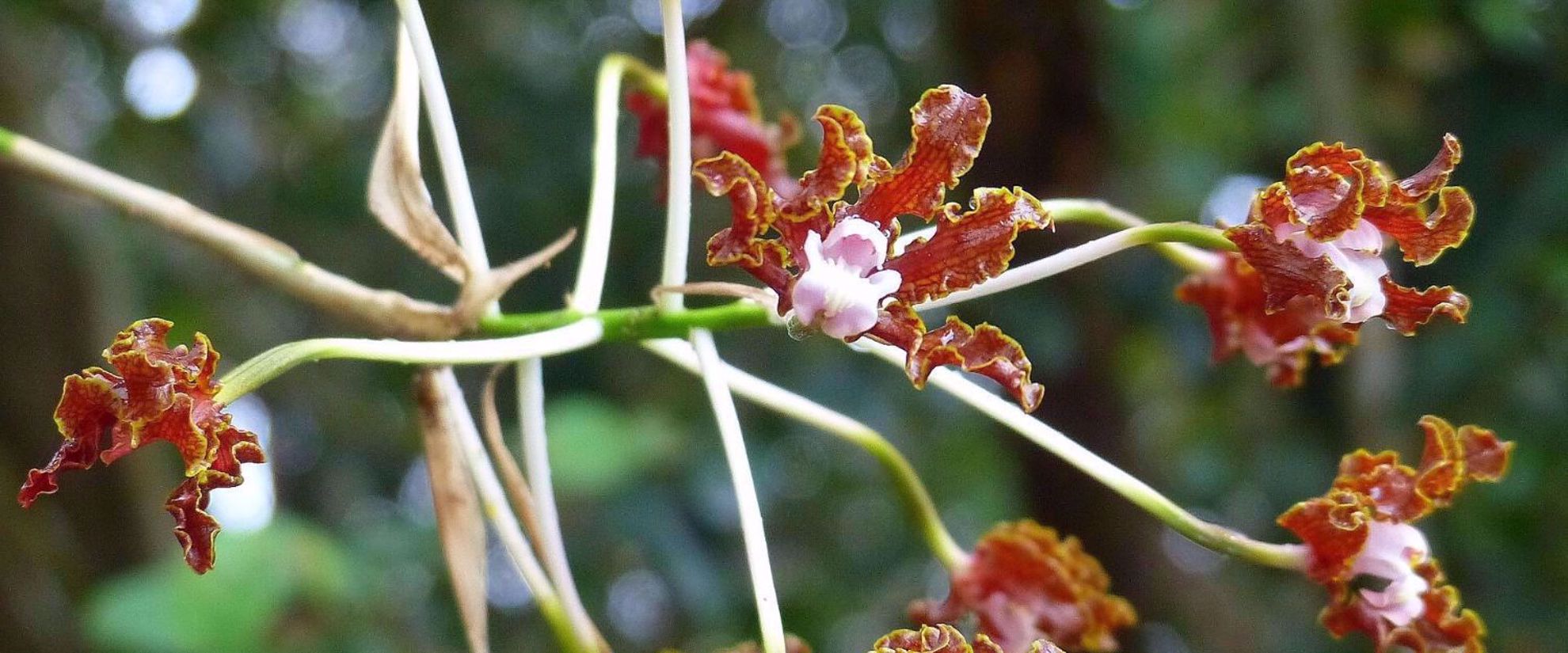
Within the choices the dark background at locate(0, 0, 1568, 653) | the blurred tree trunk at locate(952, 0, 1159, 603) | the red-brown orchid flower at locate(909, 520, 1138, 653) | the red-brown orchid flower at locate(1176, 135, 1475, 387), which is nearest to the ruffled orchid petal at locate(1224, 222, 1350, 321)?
the red-brown orchid flower at locate(1176, 135, 1475, 387)

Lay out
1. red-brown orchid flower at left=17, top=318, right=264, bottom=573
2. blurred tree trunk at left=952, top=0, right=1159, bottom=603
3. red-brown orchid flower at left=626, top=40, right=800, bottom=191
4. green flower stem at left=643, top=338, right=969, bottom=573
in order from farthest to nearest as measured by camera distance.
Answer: blurred tree trunk at left=952, top=0, right=1159, bottom=603 < red-brown orchid flower at left=626, top=40, right=800, bottom=191 < green flower stem at left=643, top=338, right=969, bottom=573 < red-brown orchid flower at left=17, top=318, right=264, bottom=573

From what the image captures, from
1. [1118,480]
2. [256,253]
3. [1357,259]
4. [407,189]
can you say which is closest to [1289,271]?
[1357,259]

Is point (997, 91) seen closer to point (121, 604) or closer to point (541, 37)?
point (541, 37)

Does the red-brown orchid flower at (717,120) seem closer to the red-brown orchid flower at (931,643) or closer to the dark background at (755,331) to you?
the red-brown orchid flower at (931,643)

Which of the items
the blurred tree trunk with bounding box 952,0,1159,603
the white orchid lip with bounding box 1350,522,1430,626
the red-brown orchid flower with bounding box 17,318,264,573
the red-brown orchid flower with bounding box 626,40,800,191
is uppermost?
the blurred tree trunk with bounding box 952,0,1159,603

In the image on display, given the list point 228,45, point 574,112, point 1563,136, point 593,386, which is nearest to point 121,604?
point 593,386

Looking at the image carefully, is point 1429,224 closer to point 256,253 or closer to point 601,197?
point 601,197

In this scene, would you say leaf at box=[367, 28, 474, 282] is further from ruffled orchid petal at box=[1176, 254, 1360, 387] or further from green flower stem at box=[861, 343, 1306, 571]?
ruffled orchid petal at box=[1176, 254, 1360, 387]
